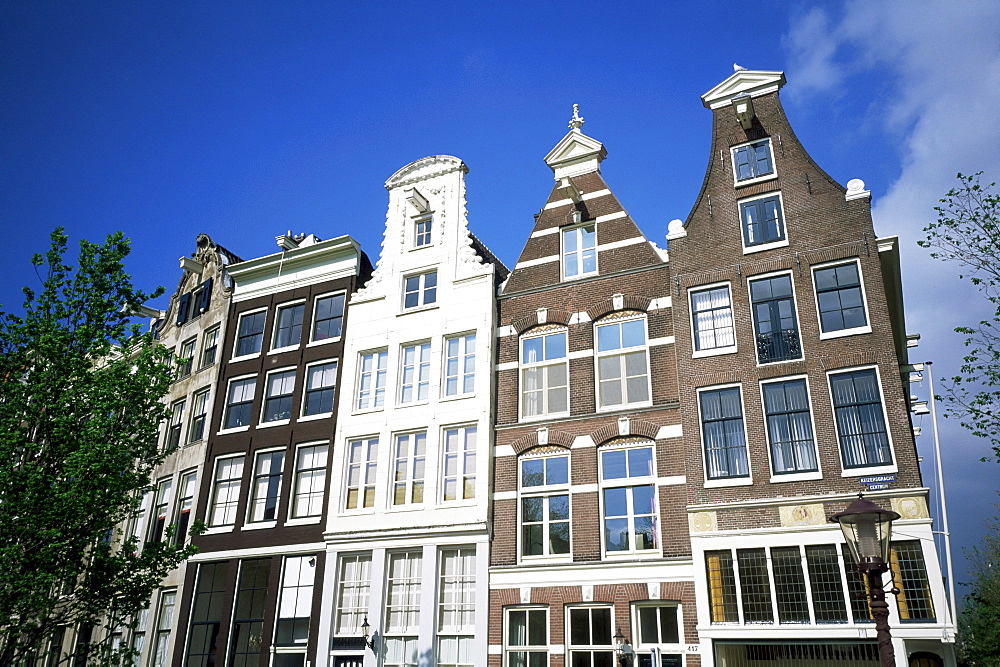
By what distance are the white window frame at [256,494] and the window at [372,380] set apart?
3528 mm

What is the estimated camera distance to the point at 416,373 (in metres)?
26.7

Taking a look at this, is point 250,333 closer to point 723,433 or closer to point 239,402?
point 239,402

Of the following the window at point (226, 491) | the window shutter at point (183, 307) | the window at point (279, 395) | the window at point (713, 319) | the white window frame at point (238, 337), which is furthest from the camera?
the window shutter at point (183, 307)

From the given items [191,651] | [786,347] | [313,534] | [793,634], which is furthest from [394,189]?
[793,634]

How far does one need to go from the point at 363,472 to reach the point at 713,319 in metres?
12.2

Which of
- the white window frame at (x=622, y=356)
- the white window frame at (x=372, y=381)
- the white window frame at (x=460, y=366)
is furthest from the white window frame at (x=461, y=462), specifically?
the white window frame at (x=622, y=356)

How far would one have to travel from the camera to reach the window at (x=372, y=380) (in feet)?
88.8

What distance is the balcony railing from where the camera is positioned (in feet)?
68.0

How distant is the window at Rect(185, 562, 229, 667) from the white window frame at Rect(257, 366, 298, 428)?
510 centimetres

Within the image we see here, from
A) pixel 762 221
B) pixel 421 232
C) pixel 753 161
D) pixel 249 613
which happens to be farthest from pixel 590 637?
pixel 421 232

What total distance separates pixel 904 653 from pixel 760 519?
4039 mm

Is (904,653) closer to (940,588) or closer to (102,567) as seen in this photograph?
(940,588)

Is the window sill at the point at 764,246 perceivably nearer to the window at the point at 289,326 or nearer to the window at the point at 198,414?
the window at the point at 289,326

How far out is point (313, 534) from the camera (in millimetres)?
25938
